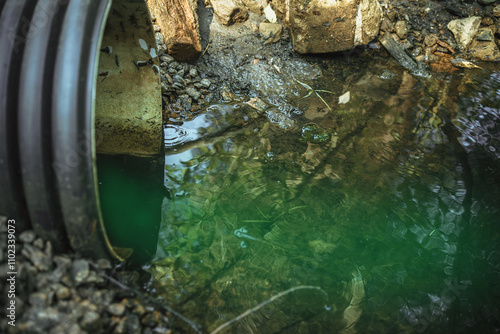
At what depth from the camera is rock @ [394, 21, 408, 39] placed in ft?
15.5

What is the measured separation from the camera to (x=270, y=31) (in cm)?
443

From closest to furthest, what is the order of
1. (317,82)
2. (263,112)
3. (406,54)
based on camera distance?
1. (263,112)
2. (317,82)
3. (406,54)

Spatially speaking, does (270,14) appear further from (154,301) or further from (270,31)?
(154,301)

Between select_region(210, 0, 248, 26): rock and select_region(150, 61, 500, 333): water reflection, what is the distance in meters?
1.42

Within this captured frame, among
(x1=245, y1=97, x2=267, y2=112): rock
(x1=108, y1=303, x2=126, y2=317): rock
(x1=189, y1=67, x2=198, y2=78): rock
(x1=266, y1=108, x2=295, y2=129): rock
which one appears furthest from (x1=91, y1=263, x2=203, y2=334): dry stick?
(x1=189, y1=67, x2=198, y2=78): rock

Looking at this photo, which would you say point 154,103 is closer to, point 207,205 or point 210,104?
point 210,104

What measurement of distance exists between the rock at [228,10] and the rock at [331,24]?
60 cm

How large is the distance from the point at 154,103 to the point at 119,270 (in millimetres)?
1498

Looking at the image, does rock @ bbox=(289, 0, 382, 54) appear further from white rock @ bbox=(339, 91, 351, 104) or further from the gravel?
the gravel

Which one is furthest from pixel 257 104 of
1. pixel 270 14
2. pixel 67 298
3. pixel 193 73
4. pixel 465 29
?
pixel 465 29

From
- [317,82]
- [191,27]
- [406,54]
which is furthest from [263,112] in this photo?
[406,54]

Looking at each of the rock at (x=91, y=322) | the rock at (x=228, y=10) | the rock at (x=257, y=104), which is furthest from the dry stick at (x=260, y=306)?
the rock at (x=228, y=10)

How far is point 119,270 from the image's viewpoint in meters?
2.29

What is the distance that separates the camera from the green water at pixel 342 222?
230cm
